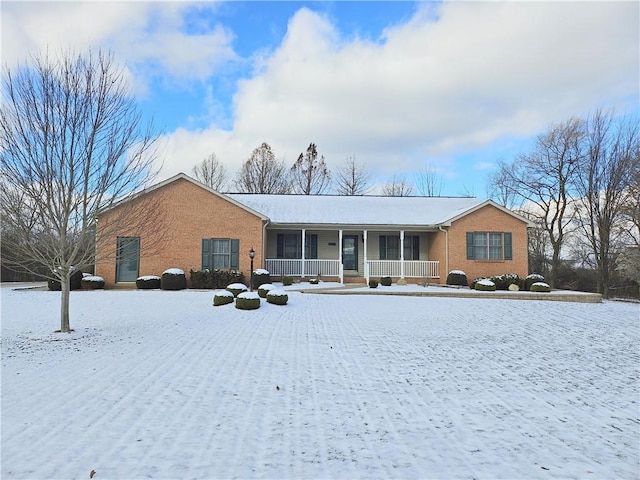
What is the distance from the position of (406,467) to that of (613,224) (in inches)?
1166

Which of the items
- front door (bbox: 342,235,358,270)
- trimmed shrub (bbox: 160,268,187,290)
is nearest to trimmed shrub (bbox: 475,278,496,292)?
front door (bbox: 342,235,358,270)

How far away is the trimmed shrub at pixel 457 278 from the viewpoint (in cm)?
A: 1931

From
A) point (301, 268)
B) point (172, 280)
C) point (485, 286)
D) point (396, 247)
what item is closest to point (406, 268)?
point (396, 247)

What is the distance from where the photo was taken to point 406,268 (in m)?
20.9

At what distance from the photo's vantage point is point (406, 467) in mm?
3523

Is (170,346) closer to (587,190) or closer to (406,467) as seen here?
(406,467)

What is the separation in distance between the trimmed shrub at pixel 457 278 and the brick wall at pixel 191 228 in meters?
9.42

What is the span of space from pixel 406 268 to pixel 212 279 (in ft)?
32.4

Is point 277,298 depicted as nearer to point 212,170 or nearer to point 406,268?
point 406,268

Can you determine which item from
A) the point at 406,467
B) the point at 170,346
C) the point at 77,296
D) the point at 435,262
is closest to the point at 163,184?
the point at 77,296

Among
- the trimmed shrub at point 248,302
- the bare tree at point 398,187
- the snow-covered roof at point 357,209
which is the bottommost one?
the trimmed shrub at point 248,302

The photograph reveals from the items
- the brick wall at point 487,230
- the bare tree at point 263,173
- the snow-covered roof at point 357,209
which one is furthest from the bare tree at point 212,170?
the brick wall at point 487,230

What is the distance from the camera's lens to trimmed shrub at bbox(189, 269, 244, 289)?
18.2m

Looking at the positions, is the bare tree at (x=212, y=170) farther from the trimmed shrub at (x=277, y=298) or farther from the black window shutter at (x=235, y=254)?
the trimmed shrub at (x=277, y=298)
